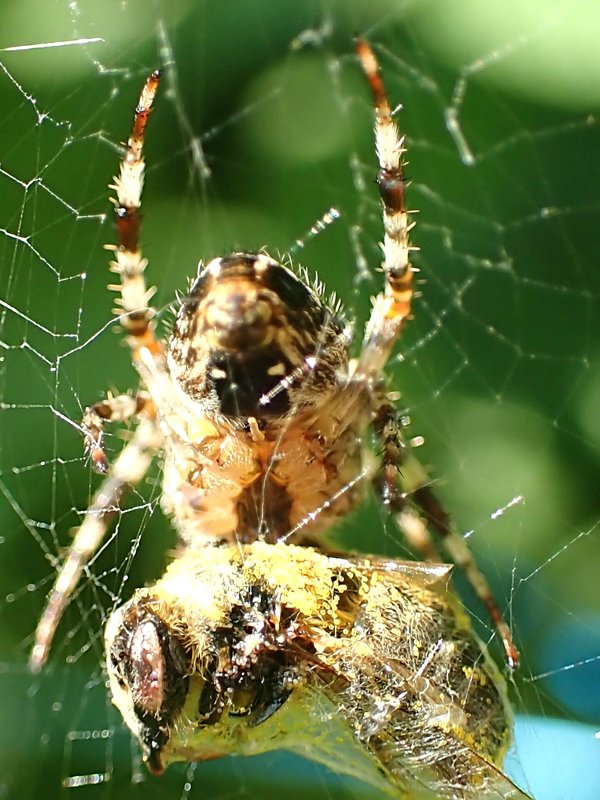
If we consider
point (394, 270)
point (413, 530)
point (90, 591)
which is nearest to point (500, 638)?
point (413, 530)

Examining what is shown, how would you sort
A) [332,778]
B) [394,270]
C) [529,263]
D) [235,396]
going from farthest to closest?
1. [529,263]
2. [332,778]
3. [394,270]
4. [235,396]

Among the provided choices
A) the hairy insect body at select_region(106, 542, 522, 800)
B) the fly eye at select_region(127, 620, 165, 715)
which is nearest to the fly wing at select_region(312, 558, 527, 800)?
the hairy insect body at select_region(106, 542, 522, 800)

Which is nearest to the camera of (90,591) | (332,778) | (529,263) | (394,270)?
(394,270)

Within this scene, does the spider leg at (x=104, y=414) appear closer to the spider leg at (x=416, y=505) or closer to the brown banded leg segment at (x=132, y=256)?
the brown banded leg segment at (x=132, y=256)

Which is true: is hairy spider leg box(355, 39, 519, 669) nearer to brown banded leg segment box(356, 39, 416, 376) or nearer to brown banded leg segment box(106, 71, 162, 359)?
brown banded leg segment box(356, 39, 416, 376)

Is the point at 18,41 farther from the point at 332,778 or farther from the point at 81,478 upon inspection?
the point at 332,778
